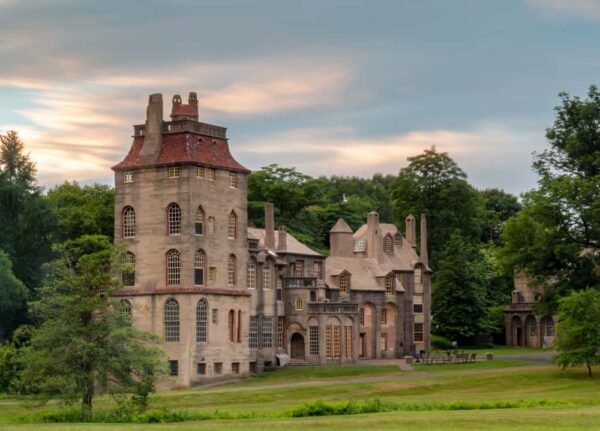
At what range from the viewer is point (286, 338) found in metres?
90.3

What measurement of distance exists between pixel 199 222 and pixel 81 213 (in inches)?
1087

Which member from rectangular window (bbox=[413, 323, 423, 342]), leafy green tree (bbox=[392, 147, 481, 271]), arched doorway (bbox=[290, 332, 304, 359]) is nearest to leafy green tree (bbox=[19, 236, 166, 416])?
arched doorway (bbox=[290, 332, 304, 359])

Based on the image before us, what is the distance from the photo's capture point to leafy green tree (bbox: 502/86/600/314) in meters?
85.6

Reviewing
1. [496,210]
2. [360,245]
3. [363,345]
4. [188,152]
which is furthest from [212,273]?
[496,210]

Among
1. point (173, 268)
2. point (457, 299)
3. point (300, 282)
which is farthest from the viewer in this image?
point (457, 299)

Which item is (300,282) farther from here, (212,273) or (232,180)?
(212,273)

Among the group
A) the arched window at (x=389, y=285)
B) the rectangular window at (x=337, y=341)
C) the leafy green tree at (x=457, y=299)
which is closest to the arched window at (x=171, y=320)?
the rectangular window at (x=337, y=341)

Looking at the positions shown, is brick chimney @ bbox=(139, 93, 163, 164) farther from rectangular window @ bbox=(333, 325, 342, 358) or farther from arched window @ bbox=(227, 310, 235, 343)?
rectangular window @ bbox=(333, 325, 342, 358)

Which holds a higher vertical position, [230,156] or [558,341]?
[230,156]

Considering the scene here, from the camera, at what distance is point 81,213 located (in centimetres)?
10431

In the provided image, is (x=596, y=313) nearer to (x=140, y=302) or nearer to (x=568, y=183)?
(x=568, y=183)

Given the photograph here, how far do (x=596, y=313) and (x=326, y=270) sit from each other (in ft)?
83.7

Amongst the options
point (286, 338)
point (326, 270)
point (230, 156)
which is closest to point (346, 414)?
point (230, 156)

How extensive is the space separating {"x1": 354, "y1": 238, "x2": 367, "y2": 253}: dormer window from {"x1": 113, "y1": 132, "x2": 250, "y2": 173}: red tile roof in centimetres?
2439
